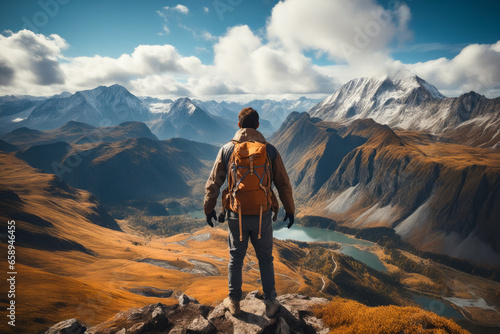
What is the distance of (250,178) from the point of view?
795 cm

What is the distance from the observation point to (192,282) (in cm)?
7119

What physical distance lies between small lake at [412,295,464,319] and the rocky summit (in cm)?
14405

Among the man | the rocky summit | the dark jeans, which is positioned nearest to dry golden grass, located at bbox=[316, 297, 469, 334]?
the rocky summit

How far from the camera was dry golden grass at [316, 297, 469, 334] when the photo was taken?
736cm

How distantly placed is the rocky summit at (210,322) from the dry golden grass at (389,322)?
73cm

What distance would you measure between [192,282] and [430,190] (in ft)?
672

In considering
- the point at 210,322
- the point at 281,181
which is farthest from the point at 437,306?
the point at 281,181

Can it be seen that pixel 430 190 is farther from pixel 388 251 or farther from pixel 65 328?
pixel 65 328

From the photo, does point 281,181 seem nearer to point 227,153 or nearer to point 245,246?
point 227,153

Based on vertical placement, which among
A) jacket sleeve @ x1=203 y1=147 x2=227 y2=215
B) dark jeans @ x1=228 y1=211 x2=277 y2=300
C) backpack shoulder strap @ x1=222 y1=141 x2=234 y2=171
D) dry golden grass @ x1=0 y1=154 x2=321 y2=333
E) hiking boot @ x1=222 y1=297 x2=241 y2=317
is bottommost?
dry golden grass @ x1=0 y1=154 x2=321 y2=333

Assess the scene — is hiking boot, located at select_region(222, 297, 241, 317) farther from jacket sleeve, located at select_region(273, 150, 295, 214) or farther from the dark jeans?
jacket sleeve, located at select_region(273, 150, 295, 214)

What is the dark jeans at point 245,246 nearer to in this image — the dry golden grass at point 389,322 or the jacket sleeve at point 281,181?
the jacket sleeve at point 281,181

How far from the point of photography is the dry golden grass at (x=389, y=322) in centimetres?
736

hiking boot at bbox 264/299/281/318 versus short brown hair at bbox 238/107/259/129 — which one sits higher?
short brown hair at bbox 238/107/259/129
